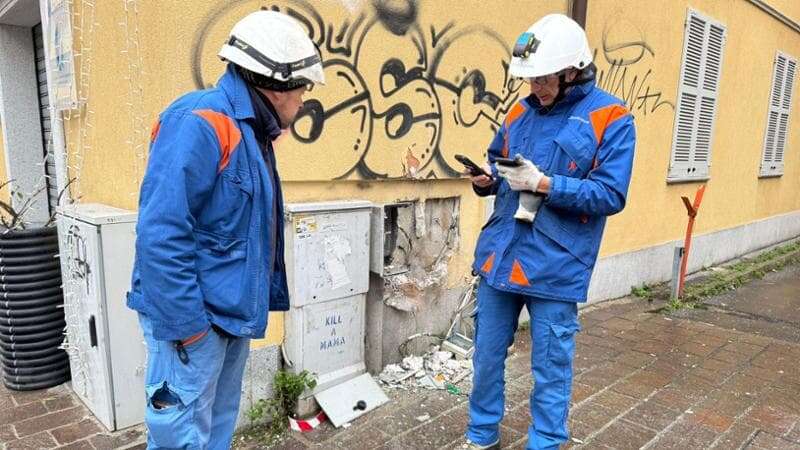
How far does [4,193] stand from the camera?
498 centimetres

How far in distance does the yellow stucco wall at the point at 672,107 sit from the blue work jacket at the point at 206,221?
13.2 feet

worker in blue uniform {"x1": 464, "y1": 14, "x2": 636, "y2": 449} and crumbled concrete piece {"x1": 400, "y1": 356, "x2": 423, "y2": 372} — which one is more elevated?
worker in blue uniform {"x1": 464, "y1": 14, "x2": 636, "y2": 449}

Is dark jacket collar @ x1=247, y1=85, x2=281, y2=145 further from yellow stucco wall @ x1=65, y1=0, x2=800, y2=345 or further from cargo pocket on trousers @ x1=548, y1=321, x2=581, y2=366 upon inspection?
cargo pocket on trousers @ x1=548, y1=321, x2=581, y2=366

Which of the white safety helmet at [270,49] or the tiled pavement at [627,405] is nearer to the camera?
the white safety helmet at [270,49]

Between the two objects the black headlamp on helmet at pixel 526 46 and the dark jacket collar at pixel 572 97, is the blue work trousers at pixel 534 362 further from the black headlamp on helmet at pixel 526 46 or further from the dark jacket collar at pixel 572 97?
the black headlamp on helmet at pixel 526 46

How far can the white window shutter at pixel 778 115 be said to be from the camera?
26.4ft

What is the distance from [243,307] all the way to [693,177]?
626 cm

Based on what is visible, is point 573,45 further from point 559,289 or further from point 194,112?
point 194,112

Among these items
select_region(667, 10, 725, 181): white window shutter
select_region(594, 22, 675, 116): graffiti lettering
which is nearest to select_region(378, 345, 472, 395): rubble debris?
select_region(594, 22, 675, 116): graffiti lettering

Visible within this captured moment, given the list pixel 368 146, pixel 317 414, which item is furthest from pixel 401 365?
pixel 368 146

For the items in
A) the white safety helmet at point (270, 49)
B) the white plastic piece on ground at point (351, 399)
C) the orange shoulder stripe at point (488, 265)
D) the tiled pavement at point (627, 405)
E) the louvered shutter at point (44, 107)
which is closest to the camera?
the white safety helmet at point (270, 49)

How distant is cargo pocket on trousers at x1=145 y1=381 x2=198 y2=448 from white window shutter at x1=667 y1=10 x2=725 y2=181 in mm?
5831

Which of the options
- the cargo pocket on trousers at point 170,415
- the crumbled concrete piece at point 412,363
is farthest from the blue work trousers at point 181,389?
the crumbled concrete piece at point 412,363

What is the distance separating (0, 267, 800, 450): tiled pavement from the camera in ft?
9.50
